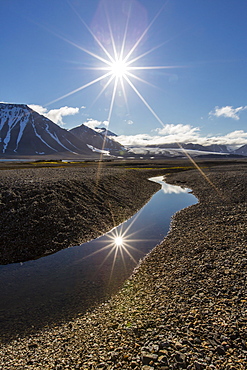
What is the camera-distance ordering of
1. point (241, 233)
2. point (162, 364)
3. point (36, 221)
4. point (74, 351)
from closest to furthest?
point (162, 364), point (74, 351), point (241, 233), point (36, 221)

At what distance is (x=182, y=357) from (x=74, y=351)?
3653 mm

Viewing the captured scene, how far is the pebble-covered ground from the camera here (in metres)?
6.71

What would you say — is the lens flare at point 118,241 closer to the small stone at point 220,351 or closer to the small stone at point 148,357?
the small stone at point 148,357

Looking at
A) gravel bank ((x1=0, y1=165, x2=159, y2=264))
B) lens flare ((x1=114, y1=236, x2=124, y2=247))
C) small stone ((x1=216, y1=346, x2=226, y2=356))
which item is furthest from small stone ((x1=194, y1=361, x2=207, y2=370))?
gravel bank ((x1=0, y1=165, x2=159, y2=264))

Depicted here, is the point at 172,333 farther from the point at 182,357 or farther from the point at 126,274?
the point at 126,274

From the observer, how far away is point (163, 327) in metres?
8.09

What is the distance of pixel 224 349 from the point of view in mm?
6730

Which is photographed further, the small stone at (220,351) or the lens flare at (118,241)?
the lens flare at (118,241)

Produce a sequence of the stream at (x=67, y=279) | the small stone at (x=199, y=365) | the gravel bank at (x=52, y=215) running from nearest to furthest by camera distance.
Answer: the small stone at (x=199, y=365), the stream at (x=67, y=279), the gravel bank at (x=52, y=215)

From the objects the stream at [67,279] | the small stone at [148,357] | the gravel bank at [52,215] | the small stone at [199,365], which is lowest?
the stream at [67,279]

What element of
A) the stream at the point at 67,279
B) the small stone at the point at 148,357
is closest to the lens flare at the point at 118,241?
the stream at the point at 67,279

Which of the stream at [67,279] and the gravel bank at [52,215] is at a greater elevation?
the gravel bank at [52,215]

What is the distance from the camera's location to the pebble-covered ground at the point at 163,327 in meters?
6.71

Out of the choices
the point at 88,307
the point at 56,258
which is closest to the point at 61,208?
the point at 56,258
